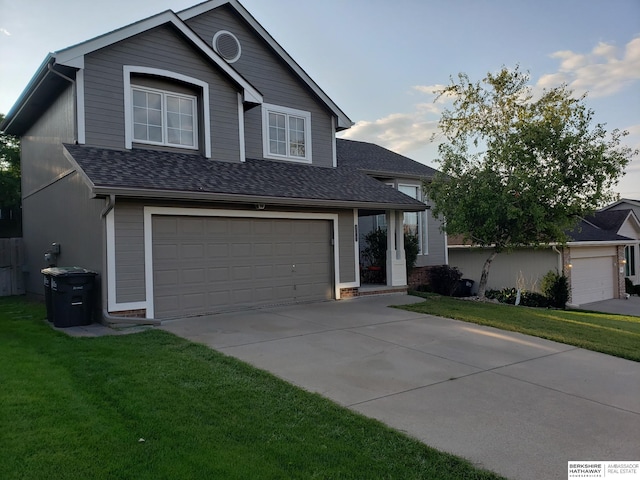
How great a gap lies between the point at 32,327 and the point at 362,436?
24.7 ft

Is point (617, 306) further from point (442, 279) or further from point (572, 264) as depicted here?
point (442, 279)

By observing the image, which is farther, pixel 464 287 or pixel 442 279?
pixel 464 287

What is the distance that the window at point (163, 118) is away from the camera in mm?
10641

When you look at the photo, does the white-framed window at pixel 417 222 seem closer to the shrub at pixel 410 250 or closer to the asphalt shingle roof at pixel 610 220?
the shrub at pixel 410 250

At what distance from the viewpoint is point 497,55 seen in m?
16.3

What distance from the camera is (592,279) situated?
21.8 meters

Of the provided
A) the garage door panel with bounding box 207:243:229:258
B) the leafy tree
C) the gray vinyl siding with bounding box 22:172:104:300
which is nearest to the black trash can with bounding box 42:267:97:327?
the gray vinyl siding with bounding box 22:172:104:300

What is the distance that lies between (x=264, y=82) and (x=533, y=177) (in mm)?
8249

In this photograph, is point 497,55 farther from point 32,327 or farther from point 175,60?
point 32,327

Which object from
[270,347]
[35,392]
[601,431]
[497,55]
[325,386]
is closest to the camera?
[601,431]

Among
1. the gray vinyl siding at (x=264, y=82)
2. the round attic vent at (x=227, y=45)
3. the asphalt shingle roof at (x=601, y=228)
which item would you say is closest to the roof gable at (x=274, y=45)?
the gray vinyl siding at (x=264, y=82)

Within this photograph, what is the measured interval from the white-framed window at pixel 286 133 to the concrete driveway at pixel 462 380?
525cm

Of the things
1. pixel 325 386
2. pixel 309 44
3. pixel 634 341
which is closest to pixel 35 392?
pixel 325 386

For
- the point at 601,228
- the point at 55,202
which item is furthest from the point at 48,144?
the point at 601,228
